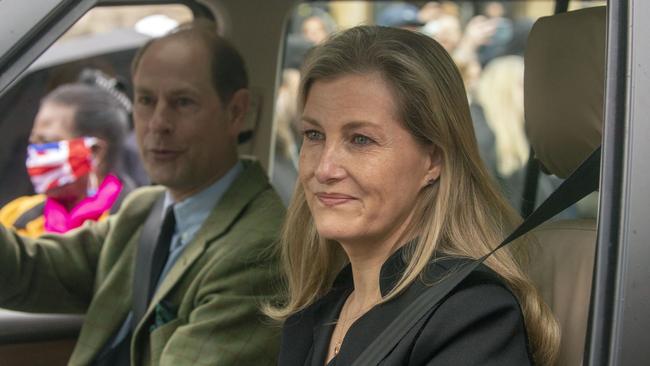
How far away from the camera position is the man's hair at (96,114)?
15.2 ft

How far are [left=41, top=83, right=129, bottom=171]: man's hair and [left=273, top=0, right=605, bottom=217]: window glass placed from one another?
0.74 metres

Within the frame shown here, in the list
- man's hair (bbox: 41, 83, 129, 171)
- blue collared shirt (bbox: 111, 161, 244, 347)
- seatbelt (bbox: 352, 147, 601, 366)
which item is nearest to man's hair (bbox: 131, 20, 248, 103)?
blue collared shirt (bbox: 111, 161, 244, 347)

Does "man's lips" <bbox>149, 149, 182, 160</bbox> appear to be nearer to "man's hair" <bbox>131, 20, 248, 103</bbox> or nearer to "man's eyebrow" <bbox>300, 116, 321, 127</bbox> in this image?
"man's hair" <bbox>131, 20, 248, 103</bbox>

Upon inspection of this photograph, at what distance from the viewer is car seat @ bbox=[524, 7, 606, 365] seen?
6.75 ft

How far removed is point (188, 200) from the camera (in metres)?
2.97

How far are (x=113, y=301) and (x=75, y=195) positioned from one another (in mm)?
1059

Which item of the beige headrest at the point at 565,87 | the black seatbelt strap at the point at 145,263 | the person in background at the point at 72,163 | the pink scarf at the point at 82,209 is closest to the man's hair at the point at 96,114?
the person in background at the point at 72,163

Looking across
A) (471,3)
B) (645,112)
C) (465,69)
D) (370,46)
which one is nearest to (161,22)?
(370,46)

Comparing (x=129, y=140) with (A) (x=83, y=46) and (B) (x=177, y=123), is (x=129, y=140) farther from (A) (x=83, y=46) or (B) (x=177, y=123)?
(B) (x=177, y=123)

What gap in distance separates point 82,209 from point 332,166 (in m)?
1.81

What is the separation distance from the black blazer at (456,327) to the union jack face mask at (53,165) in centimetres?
206

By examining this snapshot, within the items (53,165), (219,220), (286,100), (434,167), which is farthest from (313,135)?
(286,100)

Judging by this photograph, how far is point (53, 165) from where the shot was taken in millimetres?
3967

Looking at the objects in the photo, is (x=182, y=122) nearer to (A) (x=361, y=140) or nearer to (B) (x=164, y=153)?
(B) (x=164, y=153)
